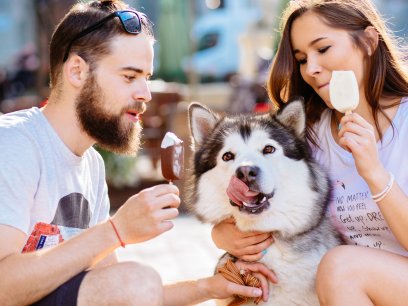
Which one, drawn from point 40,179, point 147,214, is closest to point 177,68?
point 40,179

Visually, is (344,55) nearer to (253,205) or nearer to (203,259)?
(253,205)

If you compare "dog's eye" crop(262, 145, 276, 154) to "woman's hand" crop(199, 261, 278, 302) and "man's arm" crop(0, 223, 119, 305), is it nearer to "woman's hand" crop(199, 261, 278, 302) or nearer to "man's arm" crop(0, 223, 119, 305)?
"woman's hand" crop(199, 261, 278, 302)

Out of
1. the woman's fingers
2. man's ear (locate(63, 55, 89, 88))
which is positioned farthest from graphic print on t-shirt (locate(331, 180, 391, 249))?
man's ear (locate(63, 55, 89, 88))

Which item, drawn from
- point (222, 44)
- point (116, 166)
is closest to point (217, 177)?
point (116, 166)

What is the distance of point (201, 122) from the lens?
9.37 feet

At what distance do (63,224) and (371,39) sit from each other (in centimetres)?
148

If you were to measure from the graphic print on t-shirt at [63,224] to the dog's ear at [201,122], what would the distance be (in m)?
0.62

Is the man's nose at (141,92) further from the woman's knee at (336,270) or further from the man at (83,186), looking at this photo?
the woman's knee at (336,270)

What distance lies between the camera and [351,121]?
7.28 feet

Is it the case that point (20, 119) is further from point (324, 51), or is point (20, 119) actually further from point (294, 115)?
point (324, 51)

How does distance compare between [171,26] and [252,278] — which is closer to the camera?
[252,278]

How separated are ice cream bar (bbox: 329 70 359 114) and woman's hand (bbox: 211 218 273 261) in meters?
0.62

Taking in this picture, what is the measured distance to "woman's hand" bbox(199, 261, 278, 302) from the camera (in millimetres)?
2436

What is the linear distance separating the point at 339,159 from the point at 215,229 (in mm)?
613
